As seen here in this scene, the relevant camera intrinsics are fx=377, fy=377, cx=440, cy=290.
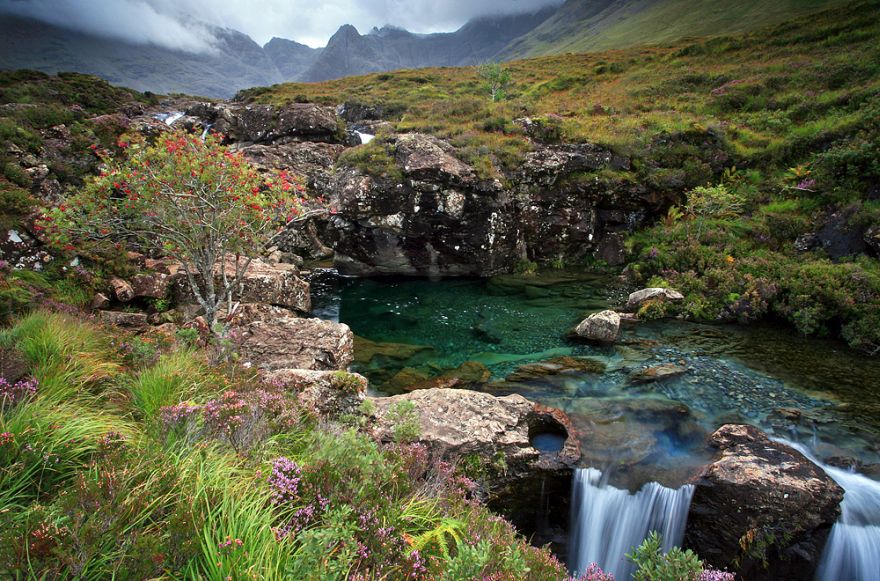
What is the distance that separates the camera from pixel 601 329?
47.1 feet

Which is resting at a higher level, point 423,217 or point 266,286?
point 423,217

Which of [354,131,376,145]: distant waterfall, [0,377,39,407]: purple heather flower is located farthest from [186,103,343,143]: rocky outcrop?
[0,377,39,407]: purple heather flower

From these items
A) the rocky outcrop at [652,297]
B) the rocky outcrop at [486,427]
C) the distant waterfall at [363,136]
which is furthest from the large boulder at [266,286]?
the distant waterfall at [363,136]

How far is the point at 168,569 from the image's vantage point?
103 inches

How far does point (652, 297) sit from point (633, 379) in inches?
280

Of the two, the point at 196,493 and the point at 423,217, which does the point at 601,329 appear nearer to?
the point at 423,217

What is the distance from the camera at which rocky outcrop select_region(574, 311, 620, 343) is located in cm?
1429

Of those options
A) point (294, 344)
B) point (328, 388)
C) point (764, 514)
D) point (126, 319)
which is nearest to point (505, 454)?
point (328, 388)

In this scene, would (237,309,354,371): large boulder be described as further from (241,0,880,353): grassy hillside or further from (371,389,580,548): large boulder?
(241,0,880,353): grassy hillside

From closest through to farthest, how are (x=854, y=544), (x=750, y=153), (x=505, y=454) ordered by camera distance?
1. (x=854, y=544)
2. (x=505, y=454)
3. (x=750, y=153)

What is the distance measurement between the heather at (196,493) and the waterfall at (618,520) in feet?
11.0

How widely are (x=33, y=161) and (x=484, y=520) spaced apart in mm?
22581

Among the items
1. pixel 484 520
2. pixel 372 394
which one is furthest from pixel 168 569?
pixel 372 394

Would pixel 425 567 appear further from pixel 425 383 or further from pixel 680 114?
pixel 680 114
